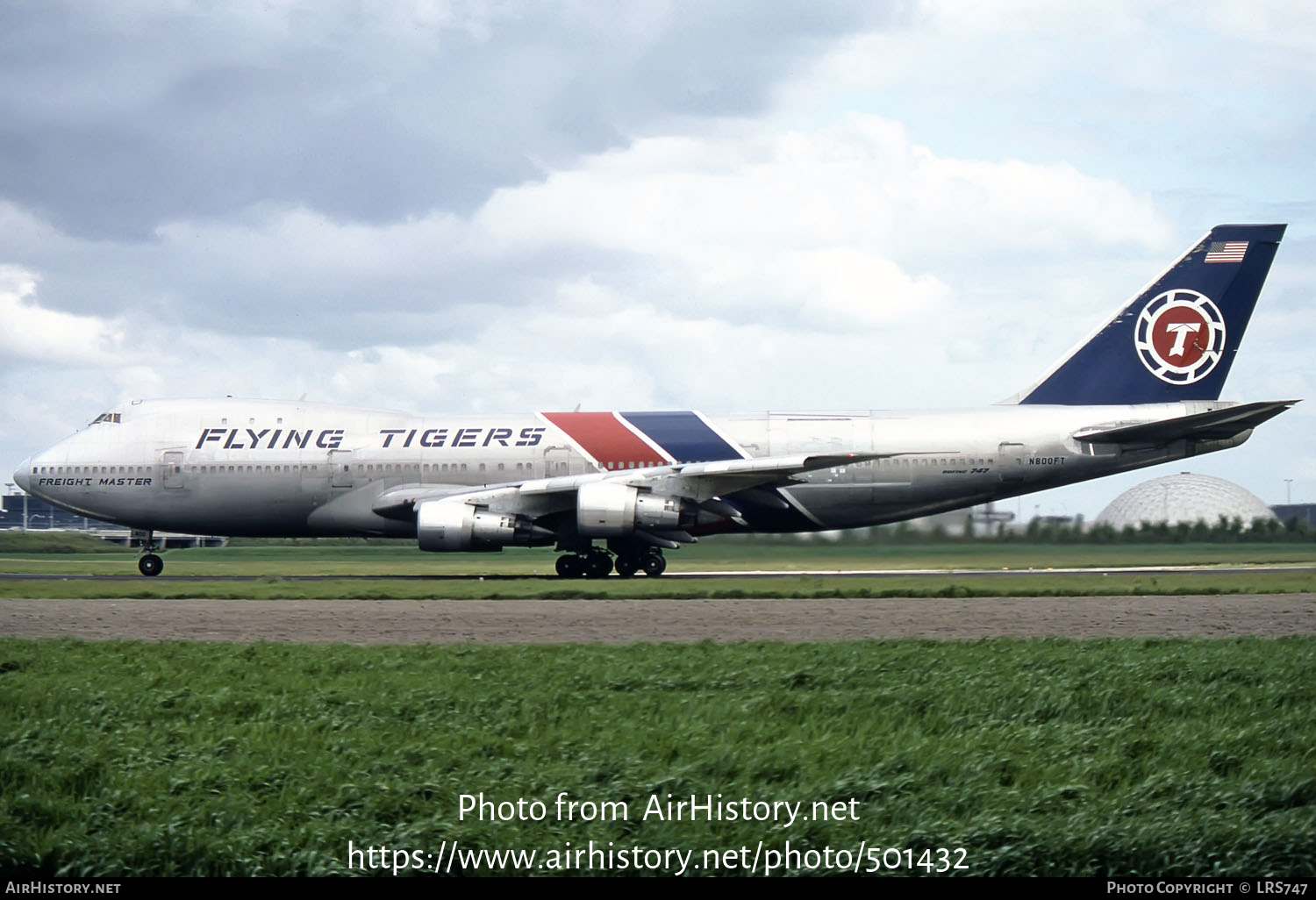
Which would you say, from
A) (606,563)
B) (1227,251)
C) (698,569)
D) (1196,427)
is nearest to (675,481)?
(606,563)

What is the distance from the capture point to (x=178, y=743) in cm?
823

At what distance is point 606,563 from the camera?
30.2 m

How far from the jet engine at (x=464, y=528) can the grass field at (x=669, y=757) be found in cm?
1614

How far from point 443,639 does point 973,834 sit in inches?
373

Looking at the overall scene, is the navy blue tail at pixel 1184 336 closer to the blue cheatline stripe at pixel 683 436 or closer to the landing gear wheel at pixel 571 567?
the blue cheatline stripe at pixel 683 436

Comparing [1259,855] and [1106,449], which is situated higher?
[1106,449]

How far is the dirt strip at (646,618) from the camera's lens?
15312mm

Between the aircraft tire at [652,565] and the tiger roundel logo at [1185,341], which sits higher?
the tiger roundel logo at [1185,341]

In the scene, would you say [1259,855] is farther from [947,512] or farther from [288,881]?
[947,512]

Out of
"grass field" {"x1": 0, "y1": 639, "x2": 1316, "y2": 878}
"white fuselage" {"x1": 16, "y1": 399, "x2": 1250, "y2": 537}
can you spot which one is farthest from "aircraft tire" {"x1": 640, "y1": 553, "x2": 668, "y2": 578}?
"grass field" {"x1": 0, "y1": 639, "x2": 1316, "y2": 878}

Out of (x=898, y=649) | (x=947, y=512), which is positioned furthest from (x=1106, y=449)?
(x=898, y=649)

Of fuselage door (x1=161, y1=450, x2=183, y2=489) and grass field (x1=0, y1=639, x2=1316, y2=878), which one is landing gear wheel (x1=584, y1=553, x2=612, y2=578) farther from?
grass field (x1=0, y1=639, x2=1316, y2=878)

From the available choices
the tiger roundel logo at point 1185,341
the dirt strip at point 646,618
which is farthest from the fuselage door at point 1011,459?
the dirt strip at point 646,618

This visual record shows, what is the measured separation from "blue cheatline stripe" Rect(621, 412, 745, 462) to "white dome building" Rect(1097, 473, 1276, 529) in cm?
2090
